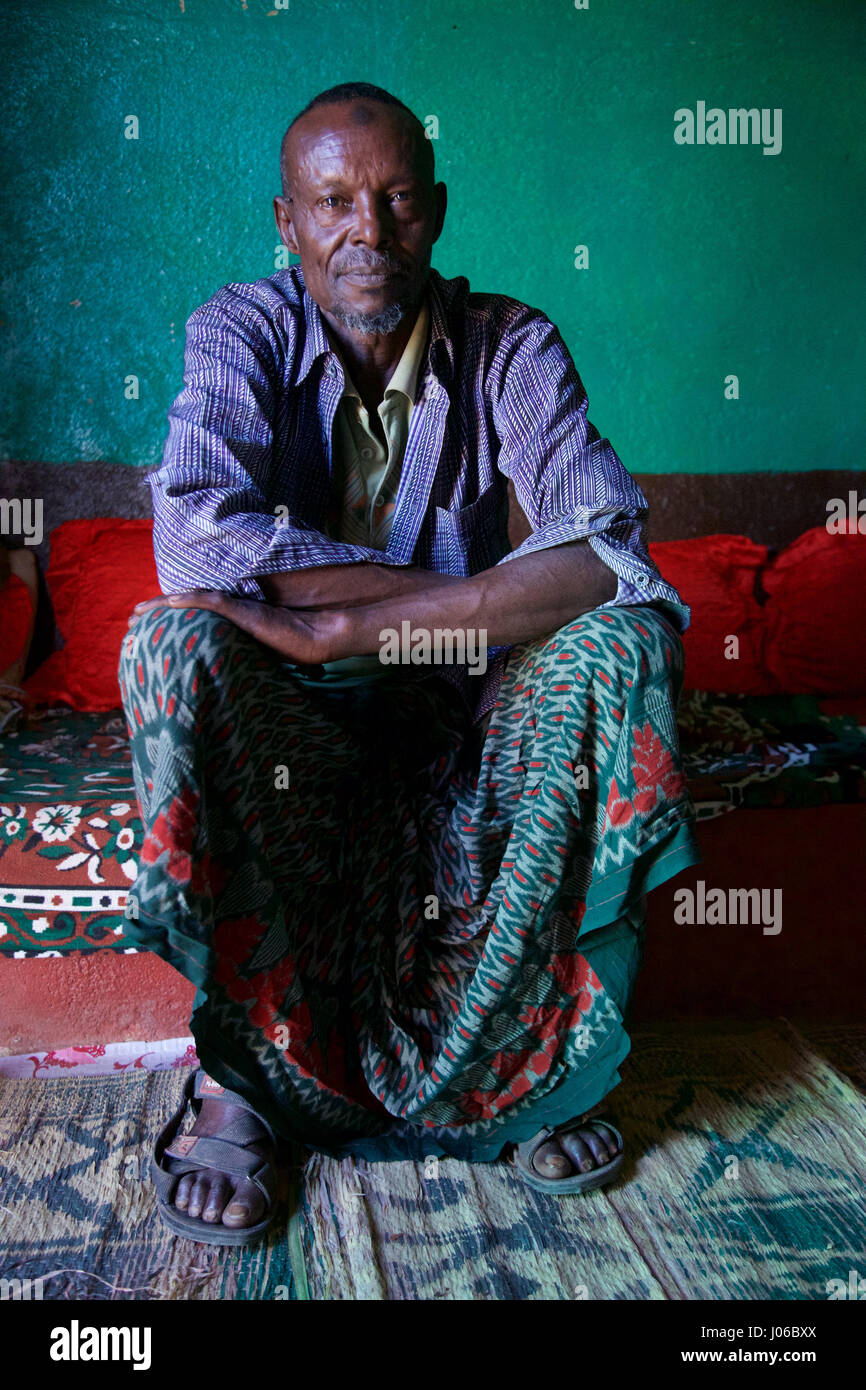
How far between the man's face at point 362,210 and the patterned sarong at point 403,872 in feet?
1.83

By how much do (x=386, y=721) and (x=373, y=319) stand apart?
593 millimetres

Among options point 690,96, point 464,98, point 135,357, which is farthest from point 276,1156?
point 690,96

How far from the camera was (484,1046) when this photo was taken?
4.31ft

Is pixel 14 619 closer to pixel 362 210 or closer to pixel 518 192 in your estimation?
pixel 362 210

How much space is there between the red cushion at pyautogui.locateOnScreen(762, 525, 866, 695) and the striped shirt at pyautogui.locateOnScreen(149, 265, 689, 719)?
32.7 inches

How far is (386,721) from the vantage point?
1510mm

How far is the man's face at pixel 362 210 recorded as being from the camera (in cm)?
145

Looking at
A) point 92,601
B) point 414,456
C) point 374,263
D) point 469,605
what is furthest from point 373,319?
point 92,601

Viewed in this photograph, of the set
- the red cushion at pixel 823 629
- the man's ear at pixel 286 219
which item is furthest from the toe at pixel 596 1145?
the man's ear at pixel 286 219

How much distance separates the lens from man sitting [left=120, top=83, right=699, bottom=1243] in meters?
1.21

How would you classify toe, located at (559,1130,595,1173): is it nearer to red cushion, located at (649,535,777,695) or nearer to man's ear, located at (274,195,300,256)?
red cushion, located at (649,535,777,695)

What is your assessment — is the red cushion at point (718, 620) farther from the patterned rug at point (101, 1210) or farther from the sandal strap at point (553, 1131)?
the patterned rug at point (101, 1210)

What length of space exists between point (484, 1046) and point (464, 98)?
213 cm

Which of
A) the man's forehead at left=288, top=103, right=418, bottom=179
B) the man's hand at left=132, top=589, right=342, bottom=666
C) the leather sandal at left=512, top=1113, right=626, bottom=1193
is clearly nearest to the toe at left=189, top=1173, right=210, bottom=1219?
the leather sandal at left=512, top=1113, right=626, bottom=1193
